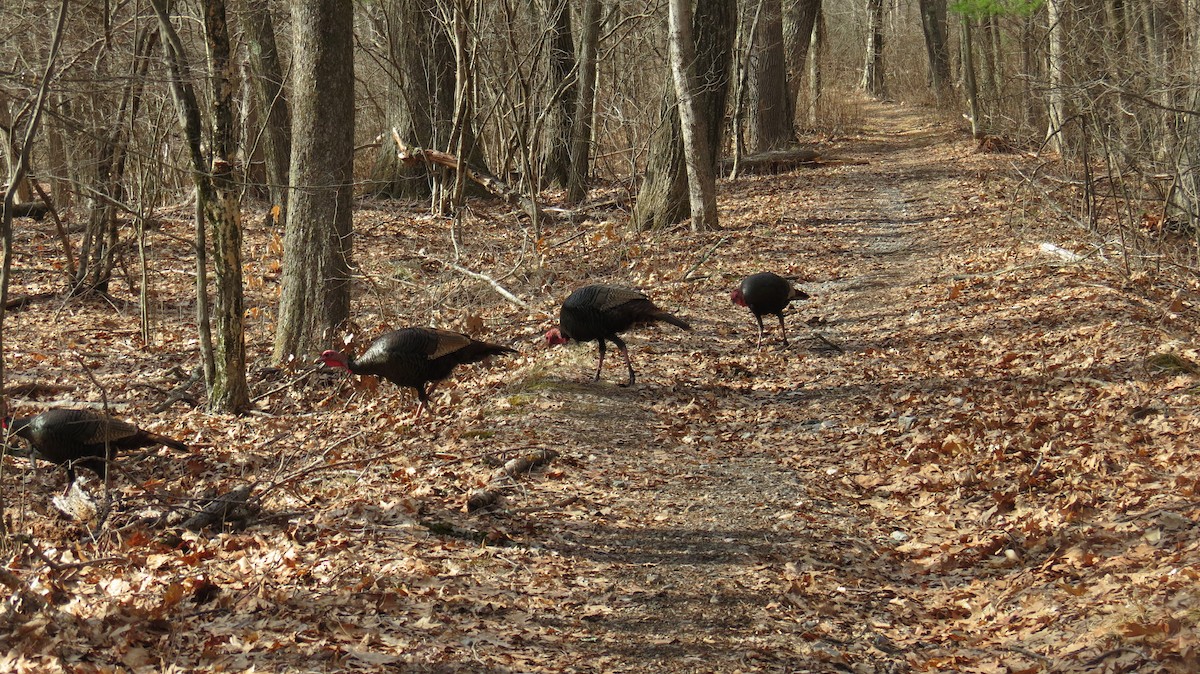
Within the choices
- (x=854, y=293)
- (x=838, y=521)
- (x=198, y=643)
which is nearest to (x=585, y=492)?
(x=838, y=521)

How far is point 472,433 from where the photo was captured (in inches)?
286

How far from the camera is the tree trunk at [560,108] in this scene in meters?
18.5

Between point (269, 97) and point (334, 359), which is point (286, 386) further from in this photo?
point (269, 97)

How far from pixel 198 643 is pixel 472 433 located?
3201 millimetres

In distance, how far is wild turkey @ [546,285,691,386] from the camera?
27.1 feet

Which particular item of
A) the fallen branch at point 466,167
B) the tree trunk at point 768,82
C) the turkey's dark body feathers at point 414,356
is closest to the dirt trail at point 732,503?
the turkey's dark body feathers at point 414,356

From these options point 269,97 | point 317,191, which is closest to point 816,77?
point 269,97

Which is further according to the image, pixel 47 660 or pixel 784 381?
pixel 784 381

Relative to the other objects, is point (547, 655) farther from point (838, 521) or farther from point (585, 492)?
point (838, 521)

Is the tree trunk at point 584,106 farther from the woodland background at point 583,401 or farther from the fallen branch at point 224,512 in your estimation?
the fallen branch at point 224,512

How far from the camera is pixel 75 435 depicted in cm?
702

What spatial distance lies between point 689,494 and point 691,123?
8.59 m

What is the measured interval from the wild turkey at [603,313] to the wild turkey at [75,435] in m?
3.25

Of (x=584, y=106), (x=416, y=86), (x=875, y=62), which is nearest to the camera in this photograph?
(x=416, y=86)
